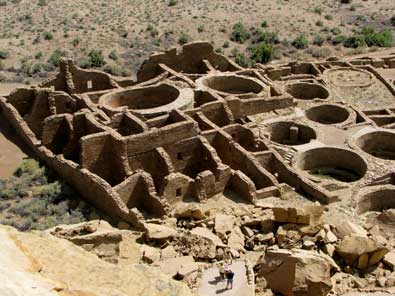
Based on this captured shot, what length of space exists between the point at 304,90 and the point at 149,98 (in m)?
10.2

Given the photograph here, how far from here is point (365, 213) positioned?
23.0 meters

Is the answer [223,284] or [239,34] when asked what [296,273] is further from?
[239,34]

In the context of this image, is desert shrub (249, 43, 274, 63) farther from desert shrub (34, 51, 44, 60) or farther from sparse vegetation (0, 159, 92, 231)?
sparse vegetation (0, 159, 92, 231)

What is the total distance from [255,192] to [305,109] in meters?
10.0

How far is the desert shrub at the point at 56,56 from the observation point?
1668 inches

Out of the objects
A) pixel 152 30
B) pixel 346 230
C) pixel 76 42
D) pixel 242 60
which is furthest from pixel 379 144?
pixel 76 42

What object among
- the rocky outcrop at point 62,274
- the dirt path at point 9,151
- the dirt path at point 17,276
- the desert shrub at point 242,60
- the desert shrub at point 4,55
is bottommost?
the desert shrub at point 242,60

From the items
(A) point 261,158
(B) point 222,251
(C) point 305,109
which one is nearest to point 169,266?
(B) point 222,251

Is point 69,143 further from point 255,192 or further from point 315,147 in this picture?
point 315,147

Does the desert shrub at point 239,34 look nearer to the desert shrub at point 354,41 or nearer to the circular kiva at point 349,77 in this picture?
the desert shrub at point 354,41

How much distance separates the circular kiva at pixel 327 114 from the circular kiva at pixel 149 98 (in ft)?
22.5

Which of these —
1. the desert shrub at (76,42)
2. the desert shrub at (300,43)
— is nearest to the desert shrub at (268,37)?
the desert shrub at (300,43)

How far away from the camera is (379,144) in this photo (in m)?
28.4

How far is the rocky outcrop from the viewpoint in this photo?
7.20m
